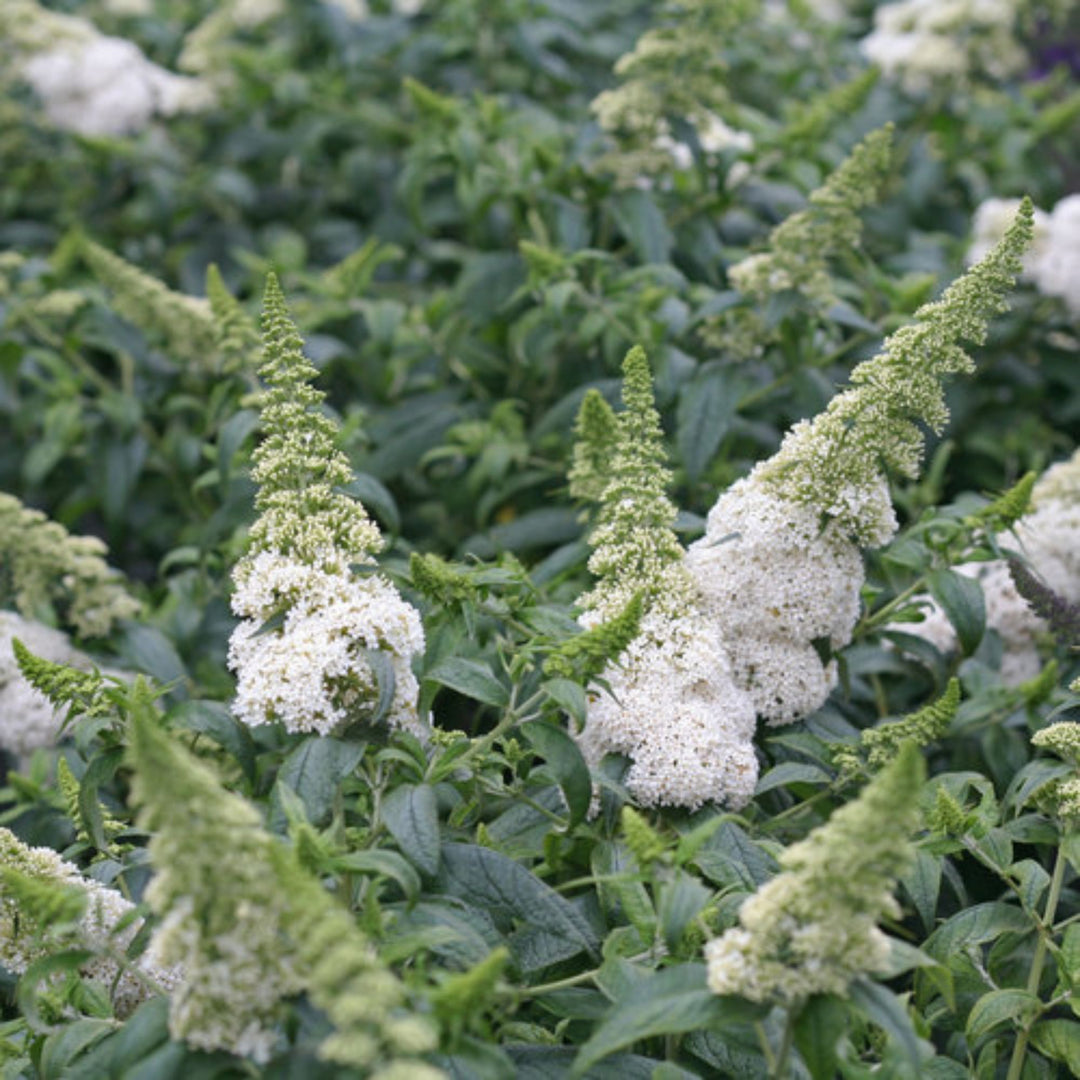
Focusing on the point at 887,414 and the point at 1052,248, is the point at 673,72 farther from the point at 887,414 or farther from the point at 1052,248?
the point at 887,414

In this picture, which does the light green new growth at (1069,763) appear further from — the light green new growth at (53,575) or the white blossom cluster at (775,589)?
the light green new growth at (53,575)

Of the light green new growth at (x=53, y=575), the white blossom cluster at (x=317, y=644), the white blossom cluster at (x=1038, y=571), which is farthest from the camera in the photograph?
the white blossom cluster at (x=1038, y=571)

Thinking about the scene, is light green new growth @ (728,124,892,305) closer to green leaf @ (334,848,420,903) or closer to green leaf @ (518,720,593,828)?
green leaf @ (518,720,593,828)

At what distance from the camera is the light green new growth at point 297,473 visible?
2.32 meters

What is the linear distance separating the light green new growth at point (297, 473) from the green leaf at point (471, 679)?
226mm

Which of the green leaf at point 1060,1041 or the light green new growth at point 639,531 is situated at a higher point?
the light green new growth at point 639,531

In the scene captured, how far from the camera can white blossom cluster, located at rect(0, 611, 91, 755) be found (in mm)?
3176

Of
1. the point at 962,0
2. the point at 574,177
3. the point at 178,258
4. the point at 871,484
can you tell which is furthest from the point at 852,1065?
the point at 962,0

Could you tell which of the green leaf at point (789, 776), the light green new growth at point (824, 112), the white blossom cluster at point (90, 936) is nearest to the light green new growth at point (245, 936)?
the white blossom cluster at point (90, 936)

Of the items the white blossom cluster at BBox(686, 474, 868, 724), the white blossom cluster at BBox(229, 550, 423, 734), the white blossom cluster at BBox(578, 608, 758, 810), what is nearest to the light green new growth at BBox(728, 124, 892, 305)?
the white blossom cluster at BBox(686, 474, 868, 724)

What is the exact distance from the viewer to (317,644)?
218cm

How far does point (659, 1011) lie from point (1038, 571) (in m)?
1.81

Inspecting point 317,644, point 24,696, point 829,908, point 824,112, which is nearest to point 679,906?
point 829,908

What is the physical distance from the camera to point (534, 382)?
4074mm
